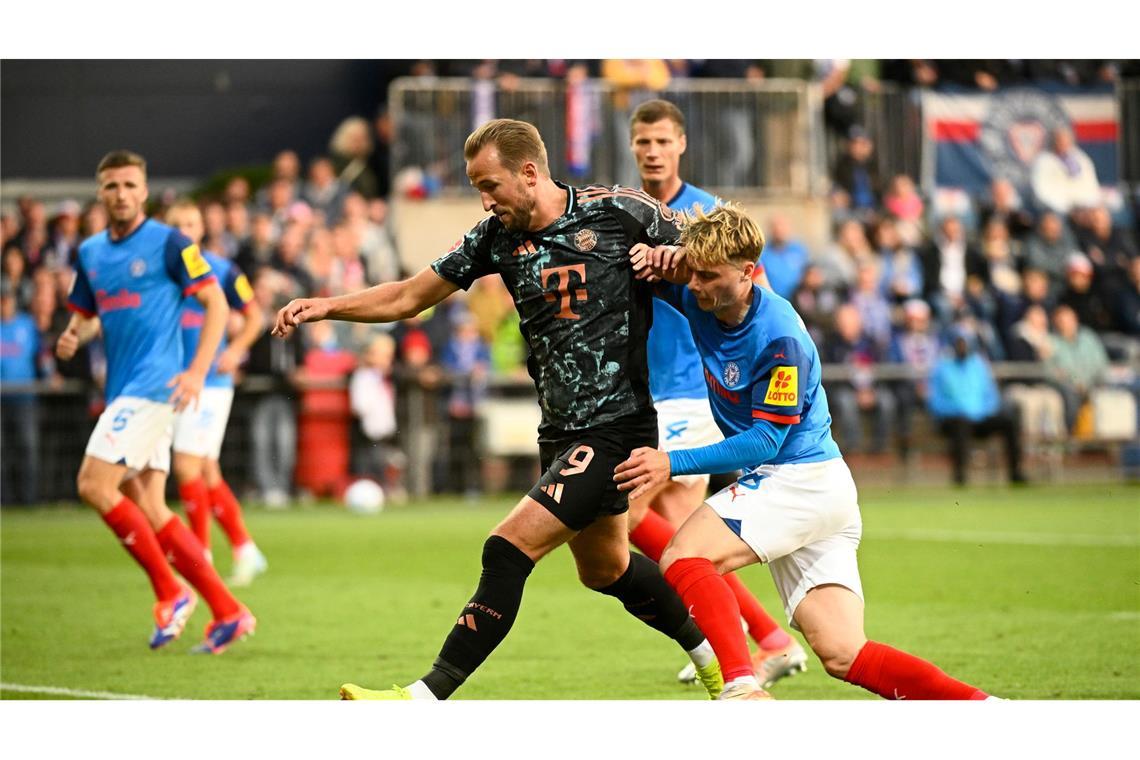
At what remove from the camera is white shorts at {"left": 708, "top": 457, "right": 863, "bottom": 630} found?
561 cm

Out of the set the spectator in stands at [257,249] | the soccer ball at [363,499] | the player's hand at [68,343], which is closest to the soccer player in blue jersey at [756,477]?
the player's hand at [68,343]

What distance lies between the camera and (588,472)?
5.67m

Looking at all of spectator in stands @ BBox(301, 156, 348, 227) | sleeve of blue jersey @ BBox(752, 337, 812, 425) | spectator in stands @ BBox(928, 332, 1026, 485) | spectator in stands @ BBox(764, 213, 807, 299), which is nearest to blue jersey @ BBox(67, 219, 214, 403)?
sleeve of blue jersey @ BBox(752, 337, 812, 425)

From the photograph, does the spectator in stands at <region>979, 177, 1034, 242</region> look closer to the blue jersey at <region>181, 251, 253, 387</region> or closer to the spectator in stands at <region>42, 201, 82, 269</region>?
the spectator in stands at <region>42, 201, 82, 269</region>

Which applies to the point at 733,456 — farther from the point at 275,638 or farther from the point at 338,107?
the point at 338,107

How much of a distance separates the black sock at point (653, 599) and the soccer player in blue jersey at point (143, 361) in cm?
288

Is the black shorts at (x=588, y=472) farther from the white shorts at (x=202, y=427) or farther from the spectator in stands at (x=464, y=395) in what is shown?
the spectator in stands at (x=464, y=395)

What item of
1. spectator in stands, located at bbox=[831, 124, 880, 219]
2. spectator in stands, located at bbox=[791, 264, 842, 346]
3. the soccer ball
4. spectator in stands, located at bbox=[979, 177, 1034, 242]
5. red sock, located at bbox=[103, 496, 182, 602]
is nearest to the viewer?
red sock, located at bbox=[103, 496, 182, 602]

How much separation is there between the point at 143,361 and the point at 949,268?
43.2ft

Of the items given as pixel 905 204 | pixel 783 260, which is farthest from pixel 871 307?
pixel 905 204

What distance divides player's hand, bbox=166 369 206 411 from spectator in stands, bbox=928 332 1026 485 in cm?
1151

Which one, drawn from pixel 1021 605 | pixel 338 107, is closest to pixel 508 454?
pixel 338 107

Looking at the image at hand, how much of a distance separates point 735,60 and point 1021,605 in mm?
11859

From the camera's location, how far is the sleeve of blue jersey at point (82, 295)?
8.71m
